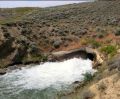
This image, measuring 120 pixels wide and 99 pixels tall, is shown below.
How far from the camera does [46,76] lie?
122ft

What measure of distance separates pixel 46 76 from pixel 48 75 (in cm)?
43

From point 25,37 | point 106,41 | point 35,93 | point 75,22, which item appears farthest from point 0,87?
point 75,22

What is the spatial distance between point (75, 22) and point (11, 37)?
48.3 feet

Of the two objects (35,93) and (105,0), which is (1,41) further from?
(105,0)

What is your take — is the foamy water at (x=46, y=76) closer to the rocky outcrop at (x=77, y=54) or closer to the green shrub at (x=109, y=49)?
the rocky outcrop at (x=77, y=54)

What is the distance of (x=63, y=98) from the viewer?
28.0 meters

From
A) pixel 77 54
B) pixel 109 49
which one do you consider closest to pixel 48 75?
pixel 77 54

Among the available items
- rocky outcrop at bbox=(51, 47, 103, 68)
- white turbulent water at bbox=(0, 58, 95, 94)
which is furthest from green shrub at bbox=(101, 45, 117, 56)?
white turbulent water at bbox=(0, 58, 95, 94)

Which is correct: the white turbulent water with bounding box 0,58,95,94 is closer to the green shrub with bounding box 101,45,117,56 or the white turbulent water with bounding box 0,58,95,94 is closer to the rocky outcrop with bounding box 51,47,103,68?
the rocky outcrop with bounding box 51,47,103,68

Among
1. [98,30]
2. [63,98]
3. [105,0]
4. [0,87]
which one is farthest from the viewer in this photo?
[105,0]

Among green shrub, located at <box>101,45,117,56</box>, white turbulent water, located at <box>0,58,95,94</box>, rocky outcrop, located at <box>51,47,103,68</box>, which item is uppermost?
green shrub, located at <box>101,45,117,56</box>

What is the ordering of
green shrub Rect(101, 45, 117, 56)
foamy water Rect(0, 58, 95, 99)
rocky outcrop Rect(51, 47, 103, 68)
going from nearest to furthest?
foamy water Rect(0, 58, 95, 99)
green shrub Rect(101, 45, 117, 56)
rocky outcrop Rect(51, 47, 103, 68)

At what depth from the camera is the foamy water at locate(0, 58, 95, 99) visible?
1334 inches

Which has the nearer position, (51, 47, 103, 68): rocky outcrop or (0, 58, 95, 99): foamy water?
(0, 58, 95, 99): foamy water
